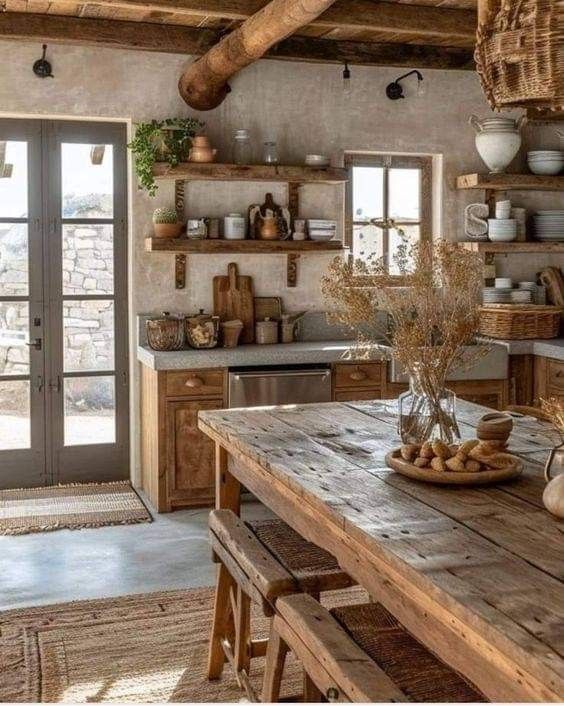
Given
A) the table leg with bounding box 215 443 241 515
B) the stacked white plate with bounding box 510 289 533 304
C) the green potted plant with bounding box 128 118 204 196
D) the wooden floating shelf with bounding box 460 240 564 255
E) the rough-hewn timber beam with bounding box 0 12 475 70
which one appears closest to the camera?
the table leg with bounding box 215 443 241 515

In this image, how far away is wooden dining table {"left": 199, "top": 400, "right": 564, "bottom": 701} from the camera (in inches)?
66.4

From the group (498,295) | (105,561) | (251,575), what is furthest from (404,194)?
(251,575)

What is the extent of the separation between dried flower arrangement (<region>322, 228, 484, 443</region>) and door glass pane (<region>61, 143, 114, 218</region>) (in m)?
3.44

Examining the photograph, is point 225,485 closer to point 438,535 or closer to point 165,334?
point 438,535

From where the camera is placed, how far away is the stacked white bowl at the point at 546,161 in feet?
20.9

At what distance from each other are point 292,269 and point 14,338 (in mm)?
1790

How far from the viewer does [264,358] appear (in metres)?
5.56

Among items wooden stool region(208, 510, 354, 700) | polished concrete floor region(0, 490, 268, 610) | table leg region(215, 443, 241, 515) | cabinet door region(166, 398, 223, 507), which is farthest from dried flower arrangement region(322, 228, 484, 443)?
cabinet door region(166, 398, 223, 507)

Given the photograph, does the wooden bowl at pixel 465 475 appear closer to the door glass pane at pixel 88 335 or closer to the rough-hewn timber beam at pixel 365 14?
the rough-hewn timber beam at pixel 365 14

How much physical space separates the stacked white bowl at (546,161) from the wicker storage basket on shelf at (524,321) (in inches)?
37.9

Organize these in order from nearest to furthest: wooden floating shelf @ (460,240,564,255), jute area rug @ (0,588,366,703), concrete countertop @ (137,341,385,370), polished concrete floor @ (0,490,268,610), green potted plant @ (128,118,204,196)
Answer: jute area rug @ (0,588,366,703), polished concrete floor @ (0,490,268,610), concrete countertop @ (137,341,385,370), green potted plant @ (128,118,204,196), wooden floating shelf @ (460,240,564,255)

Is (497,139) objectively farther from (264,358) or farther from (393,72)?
(264,358)

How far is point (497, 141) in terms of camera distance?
6180 mm

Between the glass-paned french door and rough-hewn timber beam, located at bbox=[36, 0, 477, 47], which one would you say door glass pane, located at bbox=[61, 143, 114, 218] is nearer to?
the glass-paned french door
